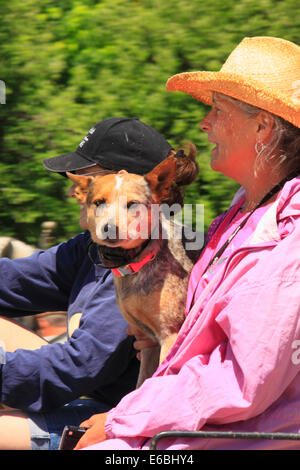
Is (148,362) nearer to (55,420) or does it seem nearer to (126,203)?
(55,420)

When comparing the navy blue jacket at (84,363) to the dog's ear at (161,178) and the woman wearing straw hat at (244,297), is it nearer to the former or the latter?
the woman wearing straw hat at (244,297)

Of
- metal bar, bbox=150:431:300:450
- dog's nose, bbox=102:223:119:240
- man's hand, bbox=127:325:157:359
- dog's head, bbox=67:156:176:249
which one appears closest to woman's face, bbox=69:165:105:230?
dog's head, bbox=67:156:176:249

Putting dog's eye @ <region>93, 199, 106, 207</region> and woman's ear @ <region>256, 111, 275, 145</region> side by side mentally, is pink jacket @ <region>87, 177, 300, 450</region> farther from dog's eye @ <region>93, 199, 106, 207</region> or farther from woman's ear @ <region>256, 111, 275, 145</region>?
dog's eye @ <region>93, 199, 106, 207</region>

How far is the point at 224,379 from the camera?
Answer: 8.37 ft

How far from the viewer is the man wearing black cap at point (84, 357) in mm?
3223

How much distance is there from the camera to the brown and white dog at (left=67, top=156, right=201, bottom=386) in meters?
2.94

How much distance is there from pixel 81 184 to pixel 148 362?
785mm

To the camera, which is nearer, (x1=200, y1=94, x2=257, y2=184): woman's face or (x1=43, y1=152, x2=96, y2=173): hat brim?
(x1=200, y1=94, x2=257, y2=184): woman's face

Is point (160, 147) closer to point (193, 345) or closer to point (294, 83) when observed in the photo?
point (294, 83)

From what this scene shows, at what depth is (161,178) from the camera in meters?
2.98

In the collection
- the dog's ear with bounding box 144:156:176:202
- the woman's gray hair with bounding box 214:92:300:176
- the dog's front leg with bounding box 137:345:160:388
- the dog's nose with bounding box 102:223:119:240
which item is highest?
the woman's gray hair with bounding box 214:92:300:176

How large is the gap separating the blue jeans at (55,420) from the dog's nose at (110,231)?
2.97 feet

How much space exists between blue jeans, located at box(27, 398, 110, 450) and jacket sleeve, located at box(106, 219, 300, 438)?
0.68 metres

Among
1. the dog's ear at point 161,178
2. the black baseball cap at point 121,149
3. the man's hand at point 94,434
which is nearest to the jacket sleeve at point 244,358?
the man's hand at point 94,434
